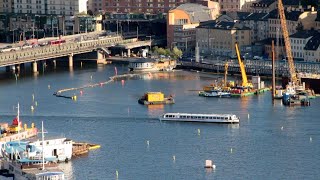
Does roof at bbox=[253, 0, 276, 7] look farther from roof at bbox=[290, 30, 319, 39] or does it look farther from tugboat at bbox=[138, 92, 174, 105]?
tugboat at bbox=[138, 92, 174, 105]

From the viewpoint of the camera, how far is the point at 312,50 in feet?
147

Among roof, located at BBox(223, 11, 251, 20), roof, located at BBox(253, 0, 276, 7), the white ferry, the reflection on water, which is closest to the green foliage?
roof, located at BBox(223, 11, 251, 20)

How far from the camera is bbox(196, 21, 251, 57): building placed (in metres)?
48.0

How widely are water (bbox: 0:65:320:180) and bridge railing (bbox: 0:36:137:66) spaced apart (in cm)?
228

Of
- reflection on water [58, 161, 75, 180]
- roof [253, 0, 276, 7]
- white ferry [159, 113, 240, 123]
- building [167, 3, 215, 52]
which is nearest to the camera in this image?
reflection on water [58, 161, 75, 180]

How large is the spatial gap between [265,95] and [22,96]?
6.38 metres

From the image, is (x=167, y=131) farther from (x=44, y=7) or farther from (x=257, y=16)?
(x=44, y=7)

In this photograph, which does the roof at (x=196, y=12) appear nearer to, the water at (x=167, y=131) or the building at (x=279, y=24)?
the building at (x=279, y=24)

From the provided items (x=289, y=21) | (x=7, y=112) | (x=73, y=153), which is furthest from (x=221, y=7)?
(x=73, y=153)

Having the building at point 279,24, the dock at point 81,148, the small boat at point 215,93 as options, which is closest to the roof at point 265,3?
the building at point 279,24

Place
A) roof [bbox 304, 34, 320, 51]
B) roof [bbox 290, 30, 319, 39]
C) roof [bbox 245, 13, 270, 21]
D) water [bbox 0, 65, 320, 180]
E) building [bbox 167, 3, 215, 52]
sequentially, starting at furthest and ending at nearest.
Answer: building [bbox 167, 3, 215, 52] → roof [bbox 245, 13, 270, 21] → roof [bbox 290, 30, 319, 39] → roof [bbox 304, 34, 320, 51] → water [bbox 0, 65, 320, 180]

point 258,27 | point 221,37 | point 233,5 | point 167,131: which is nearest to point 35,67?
point 221,37

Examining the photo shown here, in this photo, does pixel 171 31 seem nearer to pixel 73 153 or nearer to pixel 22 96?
pixel 22 96

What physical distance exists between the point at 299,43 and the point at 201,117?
1307cm
